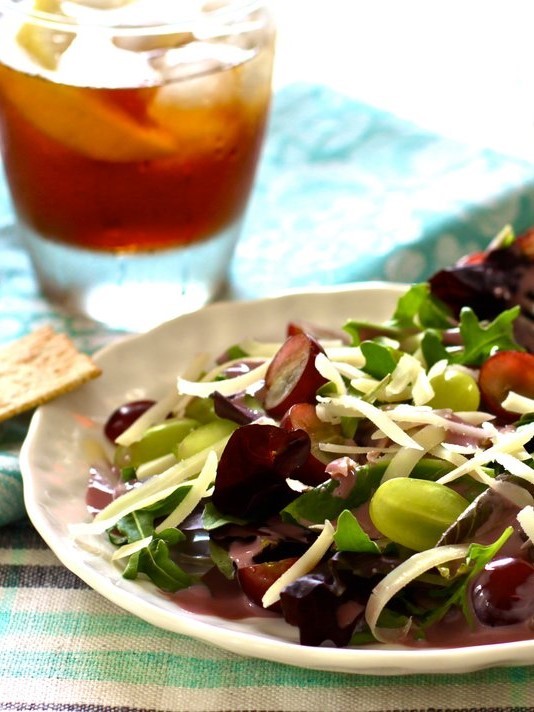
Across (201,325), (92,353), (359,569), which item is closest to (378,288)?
(201,325)

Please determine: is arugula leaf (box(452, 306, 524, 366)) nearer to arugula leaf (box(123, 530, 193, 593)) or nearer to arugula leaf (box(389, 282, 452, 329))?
arugula leaf (box(389, 282, 452, 329))

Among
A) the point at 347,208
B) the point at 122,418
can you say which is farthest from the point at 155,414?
the point at 347,208

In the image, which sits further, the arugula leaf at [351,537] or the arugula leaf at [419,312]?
the arugula leaf at [419,312]

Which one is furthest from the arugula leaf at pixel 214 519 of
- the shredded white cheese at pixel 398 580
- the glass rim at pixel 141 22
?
the glass rim at pixel 141 22

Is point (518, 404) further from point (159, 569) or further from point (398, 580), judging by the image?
point (159, 569)

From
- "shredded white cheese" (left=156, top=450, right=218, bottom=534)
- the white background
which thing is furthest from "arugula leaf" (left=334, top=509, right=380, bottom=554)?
the white background

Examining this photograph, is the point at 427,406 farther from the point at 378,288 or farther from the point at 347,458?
the point at 378,288

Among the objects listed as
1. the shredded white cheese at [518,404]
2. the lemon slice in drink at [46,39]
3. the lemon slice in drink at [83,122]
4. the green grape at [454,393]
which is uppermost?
the lemon slice in drink at [46,39]

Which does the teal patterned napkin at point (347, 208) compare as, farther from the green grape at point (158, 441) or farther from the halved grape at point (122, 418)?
the green grape at point (158, 441)
